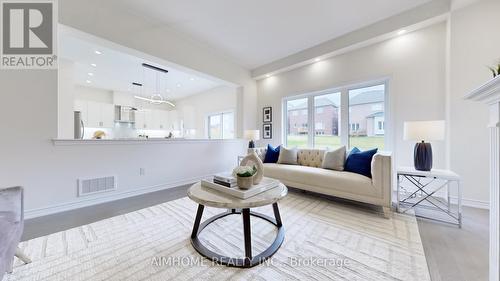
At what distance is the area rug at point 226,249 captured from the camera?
4.30 feet

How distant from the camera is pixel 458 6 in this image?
2521 millimetres

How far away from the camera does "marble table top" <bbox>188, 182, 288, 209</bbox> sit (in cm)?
139

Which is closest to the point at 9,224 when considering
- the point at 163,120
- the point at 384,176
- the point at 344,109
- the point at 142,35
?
the point at 142,35

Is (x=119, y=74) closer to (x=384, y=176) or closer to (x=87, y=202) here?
(x=87, y=202)

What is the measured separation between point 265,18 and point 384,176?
117 inches

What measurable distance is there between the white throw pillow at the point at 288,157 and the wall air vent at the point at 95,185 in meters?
2.93

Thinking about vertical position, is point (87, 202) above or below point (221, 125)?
below

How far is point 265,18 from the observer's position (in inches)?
119

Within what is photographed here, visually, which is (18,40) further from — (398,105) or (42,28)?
(398,105)

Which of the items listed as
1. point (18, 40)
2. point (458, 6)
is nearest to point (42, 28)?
point (18, 40)

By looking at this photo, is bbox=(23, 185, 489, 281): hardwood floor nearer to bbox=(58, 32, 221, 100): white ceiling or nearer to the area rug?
the area rug

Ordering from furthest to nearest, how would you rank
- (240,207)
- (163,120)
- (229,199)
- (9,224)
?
(163,120) < (229,199) < (240,207) < (9,224)

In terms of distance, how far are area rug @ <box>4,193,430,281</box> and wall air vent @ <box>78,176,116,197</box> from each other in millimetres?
830

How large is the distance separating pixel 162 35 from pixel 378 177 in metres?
4.09
